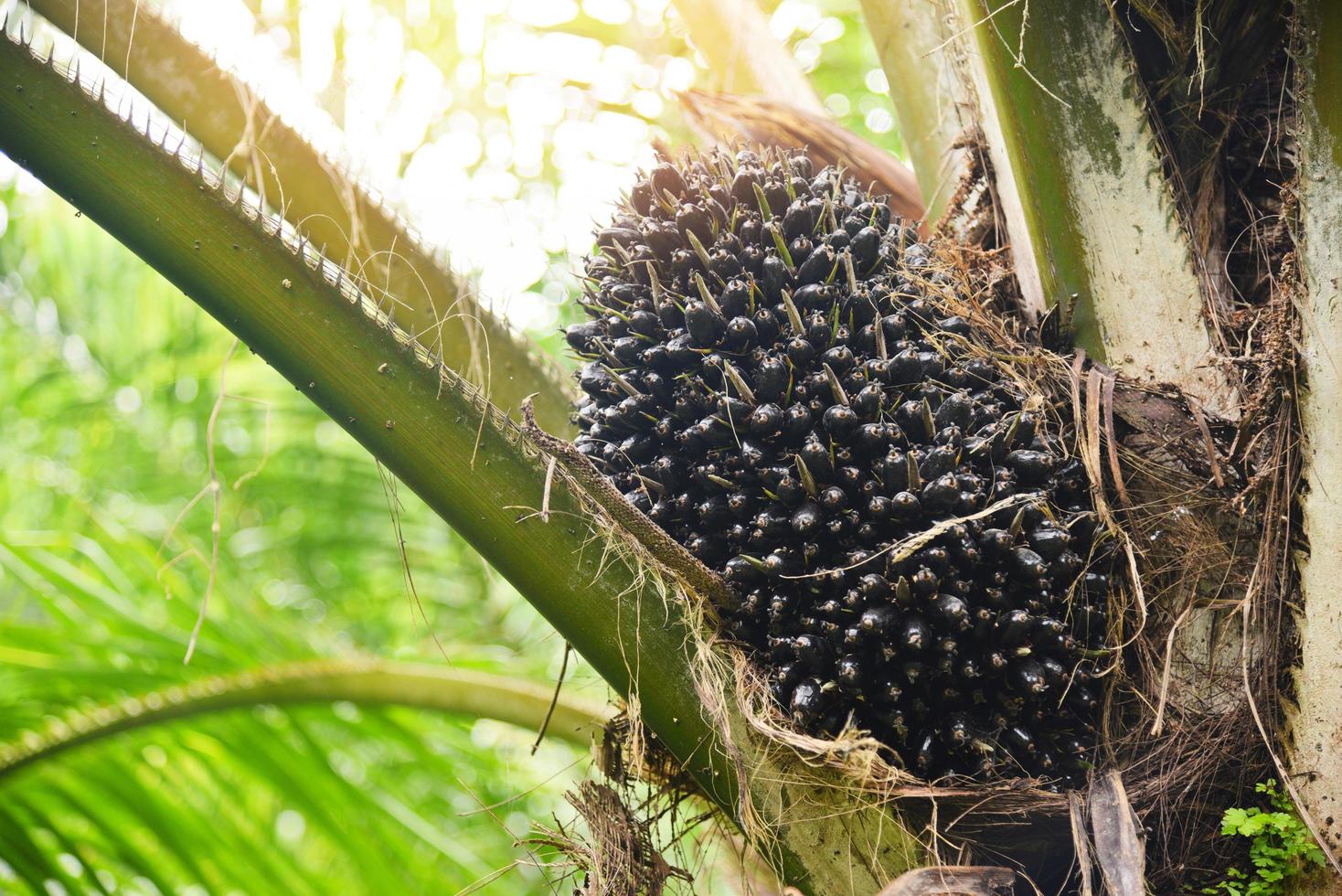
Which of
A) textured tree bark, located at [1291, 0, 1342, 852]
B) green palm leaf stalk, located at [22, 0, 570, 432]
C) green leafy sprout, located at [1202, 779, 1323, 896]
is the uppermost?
green palm leaf stalk, located at [22, 0, 570, 432]

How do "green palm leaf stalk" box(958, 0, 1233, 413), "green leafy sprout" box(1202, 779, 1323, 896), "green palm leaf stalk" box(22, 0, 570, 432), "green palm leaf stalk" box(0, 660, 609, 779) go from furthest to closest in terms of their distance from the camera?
"green palm leaf stalk" box(0, 660, 609, 779)
"green palm leaf stalk" box(22, 0, 570, 432)
"green palm leaf stalk" box(958, 0, 1233, 413)
"green leafy sprout" box(1202, 779, 1323, 896)

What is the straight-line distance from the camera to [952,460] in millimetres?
1340

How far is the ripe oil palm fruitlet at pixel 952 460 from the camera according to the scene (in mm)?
1282

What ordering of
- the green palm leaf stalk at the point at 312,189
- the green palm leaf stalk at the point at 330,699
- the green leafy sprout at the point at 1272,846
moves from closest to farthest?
the green leafy sprout at the point at 1272,846 → the green palm leaf stalk at the point at 312,189 → the green palm leaf stalk at the point at 330,699

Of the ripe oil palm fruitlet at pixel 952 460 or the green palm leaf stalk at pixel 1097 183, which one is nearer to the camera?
the ripe oil palm fruitlet at pixel 952 460

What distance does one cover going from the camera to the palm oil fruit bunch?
1.31 metres

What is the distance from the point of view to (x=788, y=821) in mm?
1329

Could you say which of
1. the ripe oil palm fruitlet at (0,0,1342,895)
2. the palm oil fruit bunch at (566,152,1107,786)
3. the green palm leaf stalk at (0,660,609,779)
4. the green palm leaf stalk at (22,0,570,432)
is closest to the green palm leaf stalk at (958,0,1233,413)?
the ripe oil palm fruitlet at (0,0,1342,895)

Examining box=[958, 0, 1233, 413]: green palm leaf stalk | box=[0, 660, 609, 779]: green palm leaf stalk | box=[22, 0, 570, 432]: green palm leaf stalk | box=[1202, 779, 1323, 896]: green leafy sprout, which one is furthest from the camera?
box=[0, 660, 609, 779]: green palm leaf stalk

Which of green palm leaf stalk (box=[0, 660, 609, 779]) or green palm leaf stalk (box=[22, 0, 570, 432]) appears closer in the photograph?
green palm leaf stalk (box=[22, 0, 570, 432])

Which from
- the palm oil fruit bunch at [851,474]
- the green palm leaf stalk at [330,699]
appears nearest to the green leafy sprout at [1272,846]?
the palm oil fruit bunch at [851,474]

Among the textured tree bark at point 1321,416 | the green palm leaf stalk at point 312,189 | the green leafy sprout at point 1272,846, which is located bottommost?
the green leafy sprout at point 1272,846

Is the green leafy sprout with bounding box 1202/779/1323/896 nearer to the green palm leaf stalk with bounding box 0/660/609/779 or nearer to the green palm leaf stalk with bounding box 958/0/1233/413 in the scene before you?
the green palm leaf stalk with bounding box 958/0/1233/413

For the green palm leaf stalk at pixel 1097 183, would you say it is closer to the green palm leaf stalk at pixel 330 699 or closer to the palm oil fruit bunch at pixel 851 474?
the palm oil fruit bunch at pixel 851 474
